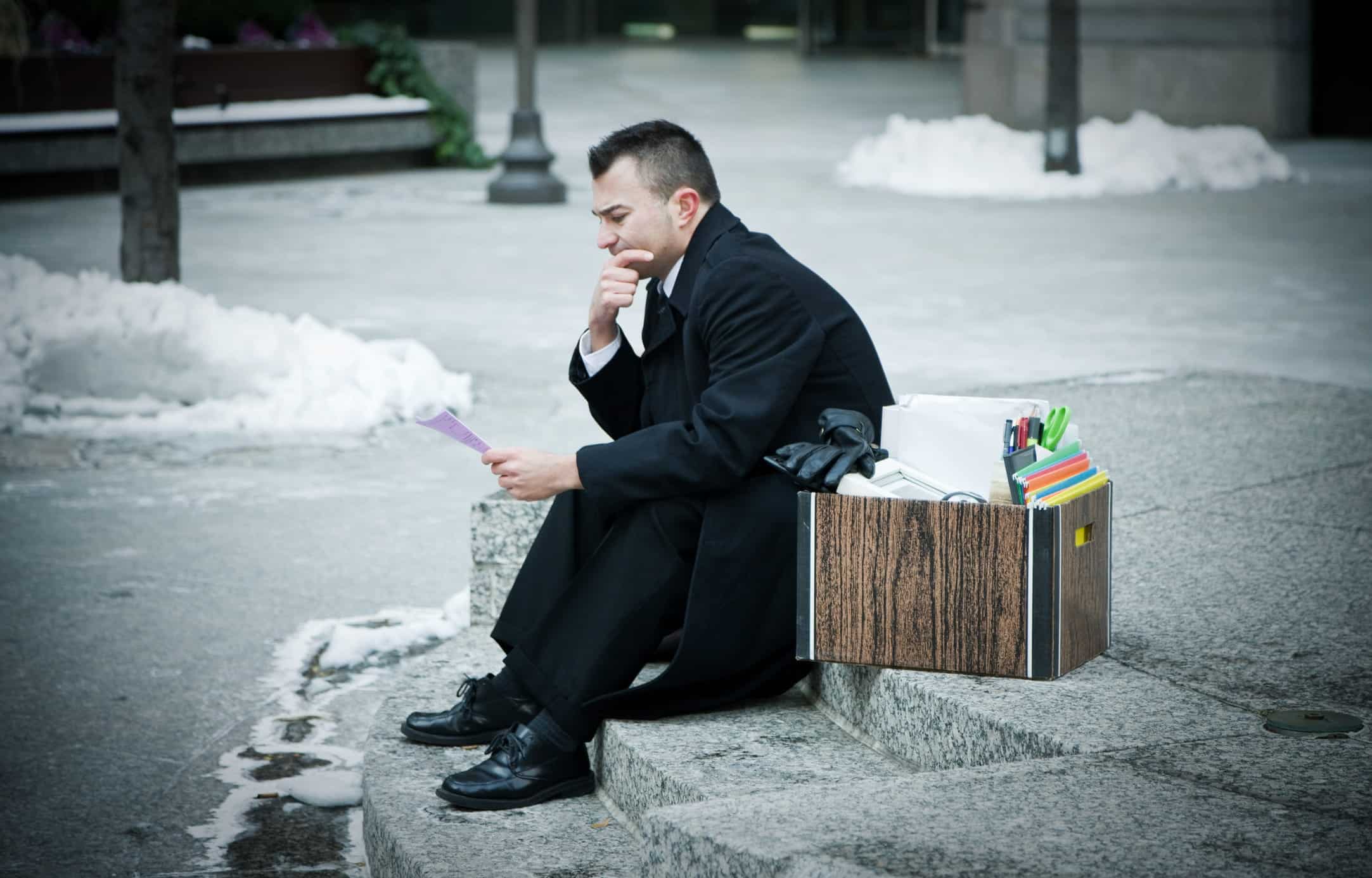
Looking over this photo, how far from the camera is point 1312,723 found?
326cm

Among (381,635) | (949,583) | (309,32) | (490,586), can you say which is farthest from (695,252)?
(309,32)

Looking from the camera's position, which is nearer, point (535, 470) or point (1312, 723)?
point (1312, 723)

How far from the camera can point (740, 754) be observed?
3.59m

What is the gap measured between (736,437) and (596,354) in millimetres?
583

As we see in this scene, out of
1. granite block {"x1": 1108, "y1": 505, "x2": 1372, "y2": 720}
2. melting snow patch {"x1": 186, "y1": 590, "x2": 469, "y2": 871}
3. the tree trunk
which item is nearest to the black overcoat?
granite block {"x1": 1108, "y1": 505, "x2": 1372, "y2": 720}

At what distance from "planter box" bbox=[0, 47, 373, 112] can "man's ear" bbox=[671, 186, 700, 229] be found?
13.6 meters

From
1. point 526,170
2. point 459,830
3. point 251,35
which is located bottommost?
point 459,830

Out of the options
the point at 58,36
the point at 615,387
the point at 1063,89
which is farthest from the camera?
the point at 58,36

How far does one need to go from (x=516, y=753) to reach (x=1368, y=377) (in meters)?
6.06

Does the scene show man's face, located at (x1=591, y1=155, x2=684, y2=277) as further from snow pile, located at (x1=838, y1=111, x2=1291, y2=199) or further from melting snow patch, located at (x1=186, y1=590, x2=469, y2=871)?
snow pile, located at (x1=838, y1=111, x2=1291, y2=199)

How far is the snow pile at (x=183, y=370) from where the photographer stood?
306 inches

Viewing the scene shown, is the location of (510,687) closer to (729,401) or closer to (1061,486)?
(729,401)

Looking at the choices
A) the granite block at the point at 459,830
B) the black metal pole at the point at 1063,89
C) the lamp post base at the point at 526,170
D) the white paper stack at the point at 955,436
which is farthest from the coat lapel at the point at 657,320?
the black metal pole at the point at 1063,89

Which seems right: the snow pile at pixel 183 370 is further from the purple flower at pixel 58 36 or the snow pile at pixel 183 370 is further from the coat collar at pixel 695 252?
the purple flower at pixel 58 36
